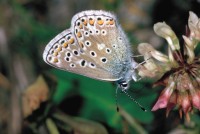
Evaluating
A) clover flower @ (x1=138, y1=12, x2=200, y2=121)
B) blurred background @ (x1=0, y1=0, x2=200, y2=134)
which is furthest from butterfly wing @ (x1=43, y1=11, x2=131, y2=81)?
blurred background @ (x1=0, y1=0, x2=200, y2=134)

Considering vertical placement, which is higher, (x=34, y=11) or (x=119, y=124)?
(x=34, y=11)

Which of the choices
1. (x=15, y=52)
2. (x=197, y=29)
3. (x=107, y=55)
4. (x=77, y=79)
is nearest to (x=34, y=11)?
(x=15, y=52)

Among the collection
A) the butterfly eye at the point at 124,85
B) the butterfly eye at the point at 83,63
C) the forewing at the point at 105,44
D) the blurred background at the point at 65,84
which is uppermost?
the forewing at the point at 105,44

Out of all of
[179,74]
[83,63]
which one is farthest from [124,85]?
[179,74]

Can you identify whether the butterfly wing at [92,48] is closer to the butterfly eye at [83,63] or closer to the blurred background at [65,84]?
the butterfly eye at [83,63]

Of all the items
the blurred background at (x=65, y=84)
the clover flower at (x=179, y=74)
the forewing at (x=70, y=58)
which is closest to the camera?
the clover flower at (x=179, y=74)

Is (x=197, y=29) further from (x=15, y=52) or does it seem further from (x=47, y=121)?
(x=15, y=52)

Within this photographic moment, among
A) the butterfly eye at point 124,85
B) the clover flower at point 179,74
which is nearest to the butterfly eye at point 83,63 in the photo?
the butterfly eye at point 124,85

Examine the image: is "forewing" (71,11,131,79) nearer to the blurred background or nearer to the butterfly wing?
the butterfly wing
